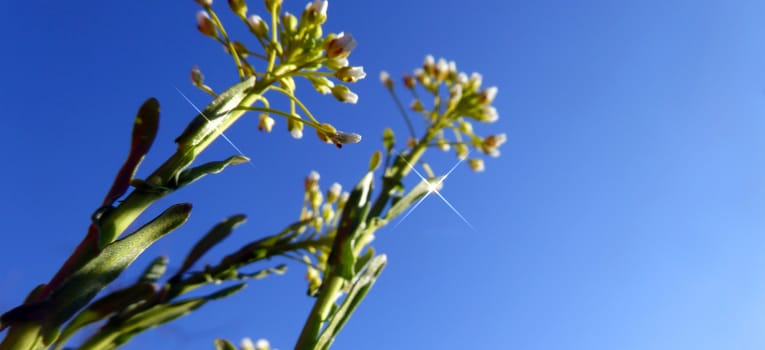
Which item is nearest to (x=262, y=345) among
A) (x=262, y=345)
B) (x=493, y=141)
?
(x=262, y=345)

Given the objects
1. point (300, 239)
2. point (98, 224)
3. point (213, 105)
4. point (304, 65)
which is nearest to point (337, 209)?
point (300, 239)

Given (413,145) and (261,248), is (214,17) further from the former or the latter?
(413,145)

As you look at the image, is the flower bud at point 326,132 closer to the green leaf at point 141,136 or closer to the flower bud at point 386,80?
the green leaf at point 141,136

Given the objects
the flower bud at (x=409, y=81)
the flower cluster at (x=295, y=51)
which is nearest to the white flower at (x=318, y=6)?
the flower cluster at (x=295, y=51)

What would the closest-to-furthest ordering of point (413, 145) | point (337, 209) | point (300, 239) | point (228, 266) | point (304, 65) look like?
point (304, 65) < point (228, 266) < point (300, 239) < point (337, 209) < point (413, 145)

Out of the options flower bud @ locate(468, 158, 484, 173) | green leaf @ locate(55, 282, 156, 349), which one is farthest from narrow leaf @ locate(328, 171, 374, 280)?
flower bud @ locate(468, 158, 484, 173)

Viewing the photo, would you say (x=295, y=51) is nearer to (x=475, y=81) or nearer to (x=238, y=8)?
(x=238, y=8)
